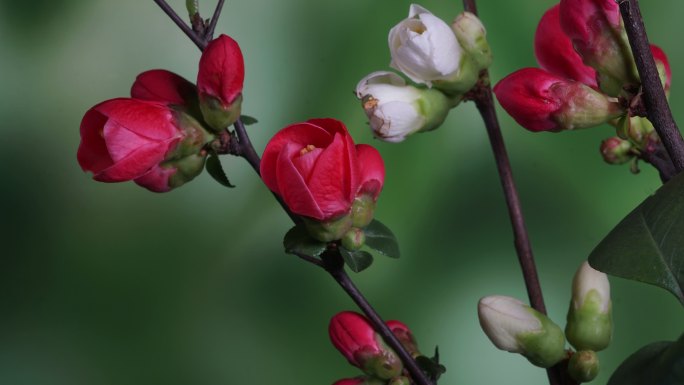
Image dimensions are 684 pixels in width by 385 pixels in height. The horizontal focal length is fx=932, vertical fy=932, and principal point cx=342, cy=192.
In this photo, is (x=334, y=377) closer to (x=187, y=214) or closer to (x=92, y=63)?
(x=187, y=214)

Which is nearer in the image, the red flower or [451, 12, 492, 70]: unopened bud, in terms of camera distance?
the red flower

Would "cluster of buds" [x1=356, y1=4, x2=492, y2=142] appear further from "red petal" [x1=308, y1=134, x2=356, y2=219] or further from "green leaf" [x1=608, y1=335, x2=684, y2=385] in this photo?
"green leaf" [x1=608, y1=335, x2=684, y2=385]

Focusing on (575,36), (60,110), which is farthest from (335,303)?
(575,36)

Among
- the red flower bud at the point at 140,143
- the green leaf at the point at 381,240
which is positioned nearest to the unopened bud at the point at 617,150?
the green leaf at the point at 381,240

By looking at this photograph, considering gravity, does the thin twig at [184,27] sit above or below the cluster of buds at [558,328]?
above

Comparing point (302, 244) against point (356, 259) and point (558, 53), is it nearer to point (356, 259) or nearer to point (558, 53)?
point (356, 259)

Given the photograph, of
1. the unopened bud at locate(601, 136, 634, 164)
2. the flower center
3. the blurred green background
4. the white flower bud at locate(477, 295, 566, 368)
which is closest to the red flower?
the flower center

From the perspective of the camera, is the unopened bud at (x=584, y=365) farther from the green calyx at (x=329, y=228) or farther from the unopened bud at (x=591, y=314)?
the green calyx at (x=329, y=228)

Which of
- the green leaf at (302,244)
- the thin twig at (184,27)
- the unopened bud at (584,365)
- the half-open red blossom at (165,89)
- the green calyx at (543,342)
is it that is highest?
the thin twig at (184,27)
